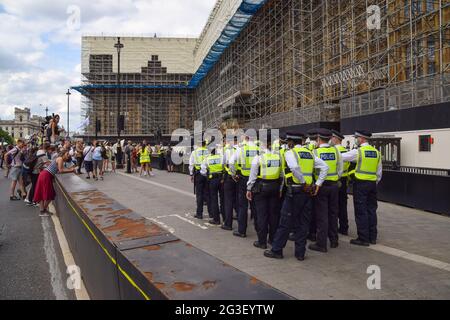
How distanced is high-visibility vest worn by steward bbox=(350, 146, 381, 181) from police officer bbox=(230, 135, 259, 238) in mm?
1879

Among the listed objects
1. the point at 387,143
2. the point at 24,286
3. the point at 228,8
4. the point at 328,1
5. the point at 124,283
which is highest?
the point at 228,8

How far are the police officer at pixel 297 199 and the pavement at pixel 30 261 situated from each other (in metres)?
2.98

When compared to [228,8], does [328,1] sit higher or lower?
lower

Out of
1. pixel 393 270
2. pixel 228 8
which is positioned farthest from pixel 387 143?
pixel 228 8

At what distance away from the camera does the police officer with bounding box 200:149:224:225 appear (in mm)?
8141

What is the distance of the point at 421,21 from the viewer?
720 inches

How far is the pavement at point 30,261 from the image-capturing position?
452 cm

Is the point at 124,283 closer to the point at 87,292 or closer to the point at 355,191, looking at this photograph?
the point at 87,292

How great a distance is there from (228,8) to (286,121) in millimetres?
21250

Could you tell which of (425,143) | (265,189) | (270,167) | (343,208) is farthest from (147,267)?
(425,143)

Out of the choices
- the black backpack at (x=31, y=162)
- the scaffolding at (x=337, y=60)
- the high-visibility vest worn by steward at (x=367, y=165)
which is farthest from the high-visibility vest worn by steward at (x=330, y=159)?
the scaffolding at (x=337, y=60)

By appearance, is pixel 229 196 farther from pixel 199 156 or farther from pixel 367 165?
pixel 367 165

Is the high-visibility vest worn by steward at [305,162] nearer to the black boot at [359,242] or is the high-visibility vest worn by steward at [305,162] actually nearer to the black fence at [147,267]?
the black boot at [359,242]
